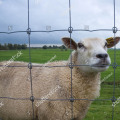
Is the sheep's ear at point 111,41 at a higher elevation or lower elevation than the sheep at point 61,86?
higher

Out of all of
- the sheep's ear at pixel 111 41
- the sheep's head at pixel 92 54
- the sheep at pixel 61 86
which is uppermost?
the sheep's ear at pixel 111 41

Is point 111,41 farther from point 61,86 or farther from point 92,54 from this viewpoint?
point 61,86

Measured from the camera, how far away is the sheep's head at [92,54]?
2.88m

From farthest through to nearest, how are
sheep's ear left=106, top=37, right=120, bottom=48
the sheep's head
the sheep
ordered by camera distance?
1. sheep's ear left=106, top=37, right=120, bottom=48
2. the sheep
3. the sheep's head

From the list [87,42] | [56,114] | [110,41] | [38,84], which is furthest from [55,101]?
[110,41]

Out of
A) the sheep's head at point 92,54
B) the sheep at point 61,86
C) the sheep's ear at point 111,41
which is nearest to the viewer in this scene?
the sheep's head at point 92,54

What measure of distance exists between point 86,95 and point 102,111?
307 centimetres

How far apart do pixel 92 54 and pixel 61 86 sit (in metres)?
0.79

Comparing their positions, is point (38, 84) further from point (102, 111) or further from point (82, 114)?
point (102, 111)

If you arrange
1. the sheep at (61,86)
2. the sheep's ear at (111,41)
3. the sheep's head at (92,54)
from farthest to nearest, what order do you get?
the sheep's ear at (111,41) → the sheep at (61,86) → the sheep's head at (92,54)

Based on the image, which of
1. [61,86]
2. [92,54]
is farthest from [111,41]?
[61,86]

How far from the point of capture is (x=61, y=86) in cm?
336

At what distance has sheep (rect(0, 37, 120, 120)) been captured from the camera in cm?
318

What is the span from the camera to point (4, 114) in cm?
386
